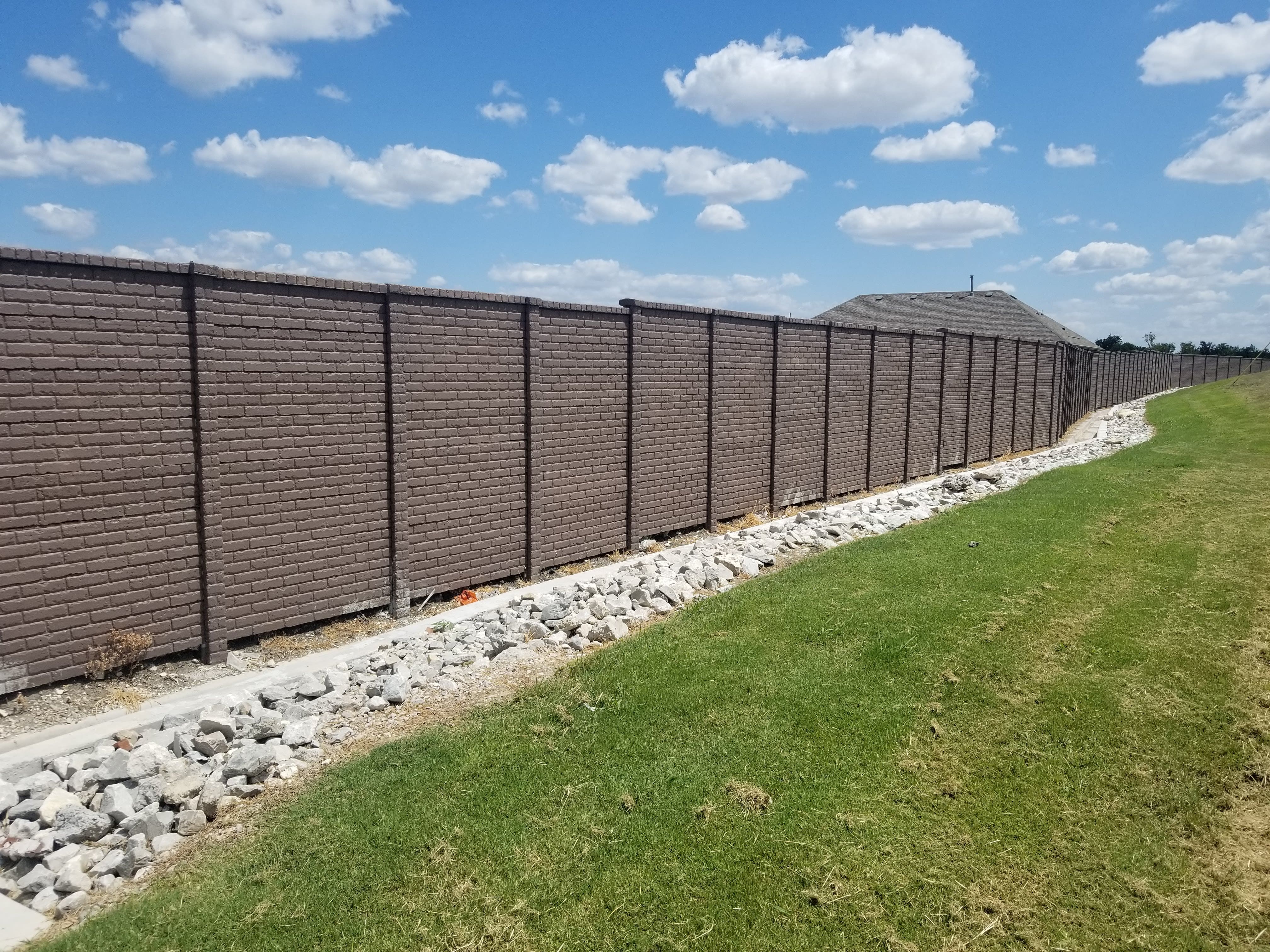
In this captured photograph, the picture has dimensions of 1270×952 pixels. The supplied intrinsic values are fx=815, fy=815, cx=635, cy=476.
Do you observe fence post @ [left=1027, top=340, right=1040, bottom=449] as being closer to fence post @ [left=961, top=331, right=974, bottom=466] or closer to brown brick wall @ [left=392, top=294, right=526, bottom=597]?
fence post @ [left=961, top=331, right=974, bottom=466]

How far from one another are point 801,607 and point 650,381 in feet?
13.9

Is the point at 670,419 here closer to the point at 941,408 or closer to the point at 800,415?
the point at 800,415

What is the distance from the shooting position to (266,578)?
6.97 m

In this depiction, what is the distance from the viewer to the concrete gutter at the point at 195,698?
5121 mm

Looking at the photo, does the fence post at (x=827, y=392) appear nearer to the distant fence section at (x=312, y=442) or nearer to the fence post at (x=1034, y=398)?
the distant fence section at (x=312, y=442)

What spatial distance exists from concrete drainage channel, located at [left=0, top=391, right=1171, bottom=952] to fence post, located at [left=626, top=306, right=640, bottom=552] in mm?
804

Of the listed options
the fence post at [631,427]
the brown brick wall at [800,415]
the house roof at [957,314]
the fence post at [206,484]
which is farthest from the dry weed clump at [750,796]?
the house roof at [957,314]

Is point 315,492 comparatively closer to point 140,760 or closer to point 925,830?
point 140,760

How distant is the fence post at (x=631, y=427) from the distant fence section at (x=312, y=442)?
3 cm

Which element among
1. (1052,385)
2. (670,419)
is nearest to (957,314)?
(1052,385)

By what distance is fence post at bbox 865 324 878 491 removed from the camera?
Answer: 1566cm

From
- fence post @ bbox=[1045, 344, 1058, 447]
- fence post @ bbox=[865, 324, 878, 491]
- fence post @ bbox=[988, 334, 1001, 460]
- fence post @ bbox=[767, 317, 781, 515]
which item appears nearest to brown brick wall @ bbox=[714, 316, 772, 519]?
fence post @ bbox=[767, 317, 781, 515]

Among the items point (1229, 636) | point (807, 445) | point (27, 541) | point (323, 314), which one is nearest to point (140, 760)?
point (27, 541)

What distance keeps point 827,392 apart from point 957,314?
124ft
